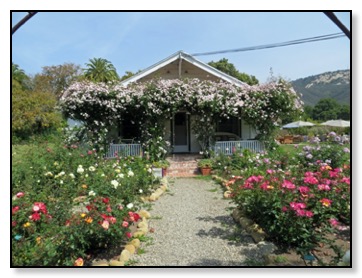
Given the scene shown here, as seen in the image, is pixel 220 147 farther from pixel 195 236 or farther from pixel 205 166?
pixel 195 236

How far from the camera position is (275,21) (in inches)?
129

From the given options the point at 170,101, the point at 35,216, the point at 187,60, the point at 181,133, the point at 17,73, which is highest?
the point at 187,60

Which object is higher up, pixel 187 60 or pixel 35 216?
pixel 187 60

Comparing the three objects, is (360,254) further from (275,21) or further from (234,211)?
(275,21)

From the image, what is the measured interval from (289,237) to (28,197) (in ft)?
9.85

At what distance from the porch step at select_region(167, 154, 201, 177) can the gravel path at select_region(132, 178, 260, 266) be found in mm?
2503

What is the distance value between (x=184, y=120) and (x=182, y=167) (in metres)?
2.73

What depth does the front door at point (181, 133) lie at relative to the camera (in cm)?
1129

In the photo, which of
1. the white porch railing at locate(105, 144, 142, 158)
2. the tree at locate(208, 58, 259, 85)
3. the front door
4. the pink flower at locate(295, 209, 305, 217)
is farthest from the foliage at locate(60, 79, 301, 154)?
the tree at locate(208, 58, 259, 85)

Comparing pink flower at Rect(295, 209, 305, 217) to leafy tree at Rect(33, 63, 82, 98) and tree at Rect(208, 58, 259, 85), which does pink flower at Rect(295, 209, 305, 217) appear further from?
tree at Rect(208, 58, 259, 85)

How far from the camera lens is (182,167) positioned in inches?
357

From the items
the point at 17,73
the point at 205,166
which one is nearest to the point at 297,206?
the point at 17,73

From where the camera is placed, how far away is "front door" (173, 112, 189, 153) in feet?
37.0
